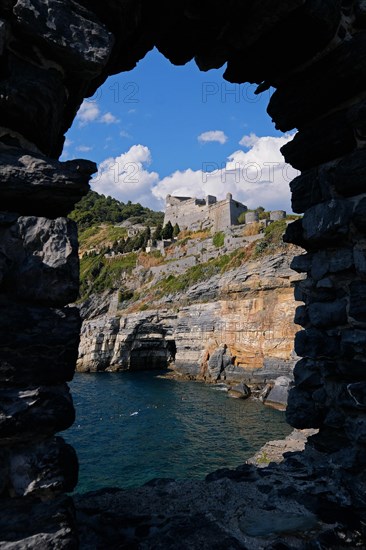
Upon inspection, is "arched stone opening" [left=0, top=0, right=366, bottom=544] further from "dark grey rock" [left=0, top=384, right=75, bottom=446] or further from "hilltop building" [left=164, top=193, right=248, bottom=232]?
"hilltop building" [left=164, top=193, right=248, bottom=232]

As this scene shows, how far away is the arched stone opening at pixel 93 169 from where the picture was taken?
229 cm

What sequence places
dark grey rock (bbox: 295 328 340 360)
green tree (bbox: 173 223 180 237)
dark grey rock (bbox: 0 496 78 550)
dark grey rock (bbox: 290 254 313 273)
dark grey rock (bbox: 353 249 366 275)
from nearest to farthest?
1. dark grey rock (bbox: 0 496 78 550)
2. dark grey rock (bbox: 353 249 366 275)
3. dark grey rock (bbox: 295 328 340 360)
4. dark grey rock (bbox: 290 254 313 273)
5. green tree (bbox: 173 223 180 237)

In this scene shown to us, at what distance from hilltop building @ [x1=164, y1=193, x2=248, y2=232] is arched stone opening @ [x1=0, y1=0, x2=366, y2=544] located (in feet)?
206

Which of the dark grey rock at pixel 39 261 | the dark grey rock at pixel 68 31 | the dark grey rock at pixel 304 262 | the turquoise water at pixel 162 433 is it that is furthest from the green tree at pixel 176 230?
the dark grey rock at pixel 39 261

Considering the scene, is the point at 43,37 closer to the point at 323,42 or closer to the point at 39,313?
the point at 39,313

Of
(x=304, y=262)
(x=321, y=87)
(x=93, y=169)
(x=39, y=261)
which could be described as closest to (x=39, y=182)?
(x=93, y=169)

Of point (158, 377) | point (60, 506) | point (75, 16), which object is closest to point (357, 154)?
point (75, 16)

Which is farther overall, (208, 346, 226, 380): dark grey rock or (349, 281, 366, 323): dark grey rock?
(208, 346, 226, 380): dark grey rock

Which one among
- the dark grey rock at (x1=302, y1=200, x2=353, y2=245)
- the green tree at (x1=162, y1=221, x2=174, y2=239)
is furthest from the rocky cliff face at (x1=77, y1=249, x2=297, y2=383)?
the dark grey rock at (x1=302, y1=200, x2=353, y2=245)

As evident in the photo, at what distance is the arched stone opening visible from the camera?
7.52 feet

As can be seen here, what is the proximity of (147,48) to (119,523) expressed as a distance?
434 centimetres

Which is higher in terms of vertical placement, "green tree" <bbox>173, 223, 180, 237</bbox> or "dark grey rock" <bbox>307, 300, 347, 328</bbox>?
"green tree" <bbox>173, 223, 180, 237</bbox>

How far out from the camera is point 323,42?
13.1 ft

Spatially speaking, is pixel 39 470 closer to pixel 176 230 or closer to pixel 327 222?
pixel 327 222
